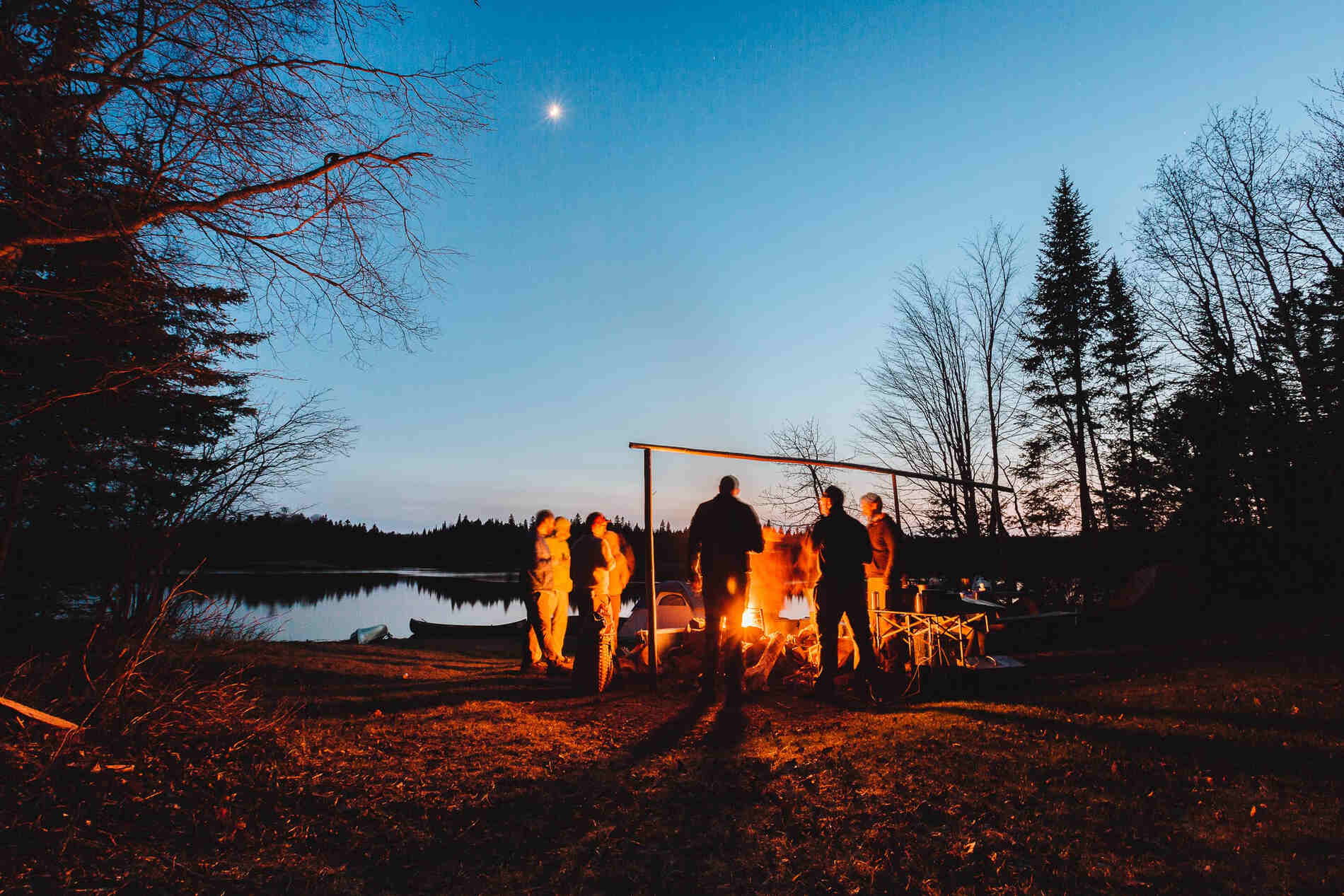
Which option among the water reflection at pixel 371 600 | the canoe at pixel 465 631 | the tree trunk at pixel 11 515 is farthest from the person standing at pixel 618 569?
the canoe at pixel 465 631

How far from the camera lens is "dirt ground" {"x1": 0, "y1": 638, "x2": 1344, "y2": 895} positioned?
291 centimetres

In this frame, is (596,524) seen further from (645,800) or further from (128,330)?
(128,330)

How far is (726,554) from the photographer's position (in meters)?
6.51

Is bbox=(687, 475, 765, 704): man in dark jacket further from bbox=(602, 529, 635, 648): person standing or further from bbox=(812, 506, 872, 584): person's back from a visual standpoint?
bbox=(602, 529, 635, 648): person standing

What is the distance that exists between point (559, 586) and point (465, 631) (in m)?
14.9

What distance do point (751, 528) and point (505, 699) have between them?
3.23 meters

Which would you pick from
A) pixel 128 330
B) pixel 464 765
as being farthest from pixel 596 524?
pixel 128 330

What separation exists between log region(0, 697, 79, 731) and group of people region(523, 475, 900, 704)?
4.32 m

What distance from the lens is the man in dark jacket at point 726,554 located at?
651 centimetres

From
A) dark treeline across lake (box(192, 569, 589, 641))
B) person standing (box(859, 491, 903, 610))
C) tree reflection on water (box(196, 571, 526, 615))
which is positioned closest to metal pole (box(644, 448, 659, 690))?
person standing (box(859, 491, 903, 610))

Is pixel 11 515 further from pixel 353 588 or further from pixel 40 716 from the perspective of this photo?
pixel 353 588

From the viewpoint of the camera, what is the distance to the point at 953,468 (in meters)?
19.0

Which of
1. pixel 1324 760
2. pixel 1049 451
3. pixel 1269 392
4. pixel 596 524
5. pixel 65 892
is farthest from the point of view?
pixel 1049 451

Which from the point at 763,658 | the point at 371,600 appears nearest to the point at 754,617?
the point at 763,658
